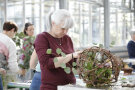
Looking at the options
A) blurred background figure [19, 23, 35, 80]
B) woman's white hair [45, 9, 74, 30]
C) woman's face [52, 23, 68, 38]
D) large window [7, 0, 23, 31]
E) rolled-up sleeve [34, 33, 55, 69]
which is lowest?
blurred background figure [19, 23, 35, 80]

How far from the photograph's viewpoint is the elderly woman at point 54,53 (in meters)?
2.68

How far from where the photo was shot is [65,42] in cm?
293

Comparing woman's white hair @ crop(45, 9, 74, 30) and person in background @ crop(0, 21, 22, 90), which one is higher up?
woman's white hair @ crop(45, 9, 74, 30)

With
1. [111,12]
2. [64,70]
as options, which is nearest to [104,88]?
[64,70]

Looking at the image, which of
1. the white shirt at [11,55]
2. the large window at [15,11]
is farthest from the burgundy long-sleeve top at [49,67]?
the large window at [15,11]

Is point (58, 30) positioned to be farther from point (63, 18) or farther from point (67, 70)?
point (67, 70)

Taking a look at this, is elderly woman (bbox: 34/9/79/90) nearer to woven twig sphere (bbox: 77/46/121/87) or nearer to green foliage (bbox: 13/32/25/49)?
woven twig sphere (bbox: 77/46/121/87)

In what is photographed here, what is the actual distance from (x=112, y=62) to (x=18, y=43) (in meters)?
3.79

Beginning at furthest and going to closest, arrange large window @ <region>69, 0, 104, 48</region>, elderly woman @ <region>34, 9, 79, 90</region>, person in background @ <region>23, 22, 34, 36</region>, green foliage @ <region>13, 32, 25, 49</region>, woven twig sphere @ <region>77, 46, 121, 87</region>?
large window @ <region>69, 0, 104, 48</region> < person in background @ <region>23, 22, 34, 36</region> < green foliage @ <region>13, 32, 25, 49</region> < elderly woman @ <region>34, 9, 79, 90</region> < woven twig sphere @ <region>77, 46, 121, 87</region>

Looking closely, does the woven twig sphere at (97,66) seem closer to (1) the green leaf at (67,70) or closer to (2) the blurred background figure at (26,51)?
(1) the green leaf at (67,70)

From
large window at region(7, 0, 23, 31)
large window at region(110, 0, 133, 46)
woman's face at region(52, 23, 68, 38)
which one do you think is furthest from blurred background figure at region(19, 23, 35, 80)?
large window at region(110, 0, 133, 46)

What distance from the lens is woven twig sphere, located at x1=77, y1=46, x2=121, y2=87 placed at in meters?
2.54

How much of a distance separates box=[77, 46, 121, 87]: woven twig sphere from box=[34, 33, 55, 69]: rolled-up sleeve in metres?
0.23

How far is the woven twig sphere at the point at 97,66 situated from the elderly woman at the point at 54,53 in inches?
3.7
